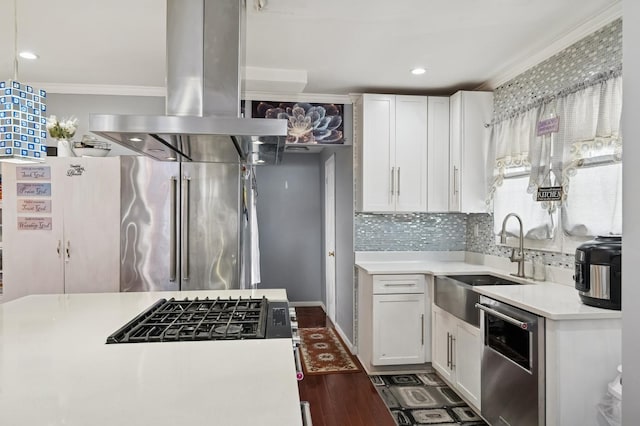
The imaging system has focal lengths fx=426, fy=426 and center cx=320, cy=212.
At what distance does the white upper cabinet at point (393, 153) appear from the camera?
3.95 m

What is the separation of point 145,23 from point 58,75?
4.96 feet

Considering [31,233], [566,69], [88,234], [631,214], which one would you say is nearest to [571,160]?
[566,69]

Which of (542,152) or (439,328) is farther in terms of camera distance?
(439,328)

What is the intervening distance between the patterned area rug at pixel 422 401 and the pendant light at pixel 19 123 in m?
2.66

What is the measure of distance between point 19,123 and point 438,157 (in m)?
3.24

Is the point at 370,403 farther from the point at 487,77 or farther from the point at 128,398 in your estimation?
the point at 487,77

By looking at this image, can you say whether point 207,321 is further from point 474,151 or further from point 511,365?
point 474,151

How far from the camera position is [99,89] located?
391 cm

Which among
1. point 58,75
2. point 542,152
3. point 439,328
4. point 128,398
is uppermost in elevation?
point 58,75

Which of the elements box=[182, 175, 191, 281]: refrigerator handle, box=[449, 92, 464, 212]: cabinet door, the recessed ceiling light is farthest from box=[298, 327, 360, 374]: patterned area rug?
the recessed ceiling light

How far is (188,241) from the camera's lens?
3457 mm

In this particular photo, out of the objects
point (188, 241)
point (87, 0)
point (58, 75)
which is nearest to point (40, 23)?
point (87, 0)

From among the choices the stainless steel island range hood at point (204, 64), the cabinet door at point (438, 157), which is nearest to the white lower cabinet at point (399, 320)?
the cabinet door at point (438, 157)

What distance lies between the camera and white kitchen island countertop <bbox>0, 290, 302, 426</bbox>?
1.02m
